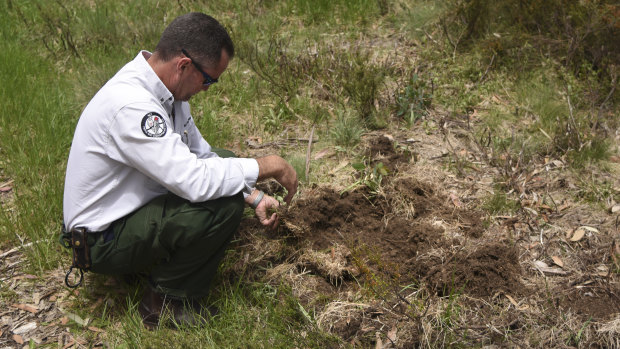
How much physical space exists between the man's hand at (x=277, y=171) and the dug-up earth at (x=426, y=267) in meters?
0.26

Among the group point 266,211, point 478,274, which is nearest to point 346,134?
point 266,211

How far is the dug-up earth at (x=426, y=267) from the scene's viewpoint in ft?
8.88

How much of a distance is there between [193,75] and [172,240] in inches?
34.0

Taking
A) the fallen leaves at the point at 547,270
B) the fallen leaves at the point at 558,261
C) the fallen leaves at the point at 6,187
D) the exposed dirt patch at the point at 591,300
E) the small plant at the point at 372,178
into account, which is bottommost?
the fallen leaves at the point at 547,270

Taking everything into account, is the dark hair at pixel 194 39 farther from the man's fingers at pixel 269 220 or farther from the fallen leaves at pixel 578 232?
the fallen leaves at pixel 578 232

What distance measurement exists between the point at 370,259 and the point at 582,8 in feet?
11.2

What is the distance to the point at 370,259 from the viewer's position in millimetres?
3141

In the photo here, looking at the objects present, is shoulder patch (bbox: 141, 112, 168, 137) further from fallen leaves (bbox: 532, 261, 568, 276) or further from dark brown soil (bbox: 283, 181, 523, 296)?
fallen leaves (bbox: 532, 261, 568, 276)

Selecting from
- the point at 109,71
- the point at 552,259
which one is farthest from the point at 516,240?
the point at 109,71

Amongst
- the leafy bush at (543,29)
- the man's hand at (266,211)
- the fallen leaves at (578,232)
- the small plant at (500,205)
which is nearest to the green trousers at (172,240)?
the man's hand at (266,211)

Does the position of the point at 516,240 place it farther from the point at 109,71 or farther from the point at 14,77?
the point at 14,77

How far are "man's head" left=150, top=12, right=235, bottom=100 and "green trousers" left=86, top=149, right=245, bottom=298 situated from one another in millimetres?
628

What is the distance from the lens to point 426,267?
3.05 meters

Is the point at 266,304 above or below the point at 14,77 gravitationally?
below
